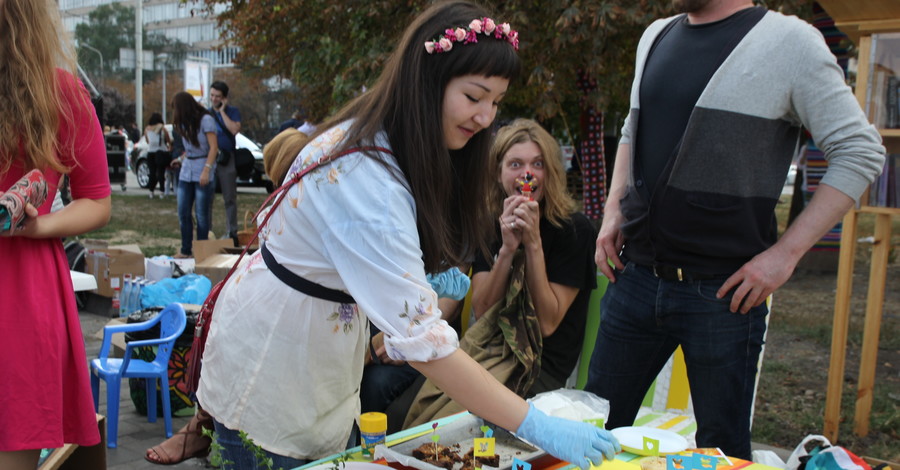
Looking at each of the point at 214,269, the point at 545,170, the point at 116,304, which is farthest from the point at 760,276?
the point at 116,304

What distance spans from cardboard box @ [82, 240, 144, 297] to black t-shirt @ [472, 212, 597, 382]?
3.93m

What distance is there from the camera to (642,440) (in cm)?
184

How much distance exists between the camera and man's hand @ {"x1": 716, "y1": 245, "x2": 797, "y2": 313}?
2021 millimetres

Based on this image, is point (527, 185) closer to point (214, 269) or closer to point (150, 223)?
point (214, 269)

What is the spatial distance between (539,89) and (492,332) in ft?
13.3

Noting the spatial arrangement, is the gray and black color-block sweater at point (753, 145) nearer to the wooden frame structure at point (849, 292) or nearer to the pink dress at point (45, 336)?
the pink dress at point (45, 336)

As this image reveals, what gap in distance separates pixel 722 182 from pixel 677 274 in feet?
0.92

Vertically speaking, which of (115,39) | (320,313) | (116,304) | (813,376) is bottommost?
(813,376)

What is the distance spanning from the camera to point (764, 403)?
4391mm

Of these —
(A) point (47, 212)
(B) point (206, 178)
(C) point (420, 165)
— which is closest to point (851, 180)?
(C) point (420, 165)

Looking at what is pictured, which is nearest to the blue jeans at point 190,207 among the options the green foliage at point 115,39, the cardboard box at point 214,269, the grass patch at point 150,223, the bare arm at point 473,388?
the grass patch at point 150,223

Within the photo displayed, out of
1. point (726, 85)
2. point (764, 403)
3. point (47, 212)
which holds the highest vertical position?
point (726, 85)

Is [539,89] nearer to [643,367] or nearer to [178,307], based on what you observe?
[178,307]

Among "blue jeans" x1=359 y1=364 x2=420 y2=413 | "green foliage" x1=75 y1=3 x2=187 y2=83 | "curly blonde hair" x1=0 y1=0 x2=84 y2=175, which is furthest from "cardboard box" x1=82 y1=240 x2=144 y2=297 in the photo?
"green foliage" x1=75 y1=3 x2=187 y2=83
